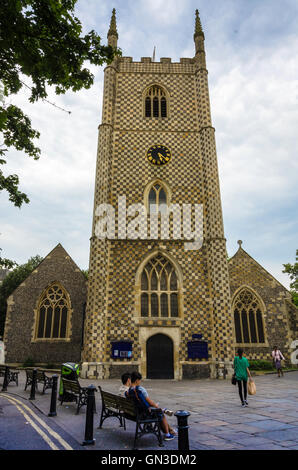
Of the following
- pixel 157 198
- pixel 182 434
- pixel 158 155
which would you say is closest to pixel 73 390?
pixel 182 434

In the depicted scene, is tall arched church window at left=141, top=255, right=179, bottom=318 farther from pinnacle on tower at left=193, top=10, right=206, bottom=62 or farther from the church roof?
pinnacle on tower at left=193, top=10, right=206, bottom=62

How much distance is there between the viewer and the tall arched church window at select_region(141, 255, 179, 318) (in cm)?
1648

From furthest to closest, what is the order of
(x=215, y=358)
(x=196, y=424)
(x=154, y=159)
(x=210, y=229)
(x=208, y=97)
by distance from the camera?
(x=208, y=97) → (x=154, y=159) → (x=210, y=229) → (x=215, y=358) → (x=196, y=424)

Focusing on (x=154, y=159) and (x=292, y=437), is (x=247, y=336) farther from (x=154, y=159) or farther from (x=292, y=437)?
(x=292, y=437)

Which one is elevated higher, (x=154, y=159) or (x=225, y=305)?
(x=154, y=159)

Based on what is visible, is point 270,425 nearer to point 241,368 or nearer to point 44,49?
point 241,368

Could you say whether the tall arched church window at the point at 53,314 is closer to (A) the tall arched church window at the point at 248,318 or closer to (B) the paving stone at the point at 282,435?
(A) the tall arched church window at the point at 248,318

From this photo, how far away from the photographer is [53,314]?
20.5m

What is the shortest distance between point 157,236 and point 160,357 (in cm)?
669

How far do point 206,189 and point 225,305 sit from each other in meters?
7.08

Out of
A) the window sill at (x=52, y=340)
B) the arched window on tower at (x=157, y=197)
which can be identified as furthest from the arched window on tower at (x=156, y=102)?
the window sill at (x=52, y=340)

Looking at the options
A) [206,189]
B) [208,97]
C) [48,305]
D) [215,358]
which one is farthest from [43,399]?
[208,97]

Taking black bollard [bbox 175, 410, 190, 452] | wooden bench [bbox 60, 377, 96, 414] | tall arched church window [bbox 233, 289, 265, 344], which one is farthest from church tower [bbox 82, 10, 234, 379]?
black bollard [bbox 175, 410, 190, 452]

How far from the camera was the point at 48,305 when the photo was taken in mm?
20781
